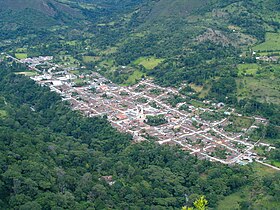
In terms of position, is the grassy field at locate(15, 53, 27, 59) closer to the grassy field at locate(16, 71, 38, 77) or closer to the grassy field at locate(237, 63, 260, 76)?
the grassy field at locate(16, 71, 38, 77)

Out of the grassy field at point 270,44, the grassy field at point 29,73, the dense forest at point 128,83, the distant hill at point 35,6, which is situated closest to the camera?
the dense forest at point 128,83

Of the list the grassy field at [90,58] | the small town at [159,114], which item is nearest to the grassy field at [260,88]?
the small town at [159,114]

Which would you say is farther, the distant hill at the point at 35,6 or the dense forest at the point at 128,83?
the distant hill at the point at 35,6

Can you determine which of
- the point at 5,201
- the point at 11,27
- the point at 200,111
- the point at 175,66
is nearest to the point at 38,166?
the point at 5,201

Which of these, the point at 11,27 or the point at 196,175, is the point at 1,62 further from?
the point at 196,175

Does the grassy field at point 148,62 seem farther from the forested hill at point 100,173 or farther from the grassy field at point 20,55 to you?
the forested hill at point 100,173

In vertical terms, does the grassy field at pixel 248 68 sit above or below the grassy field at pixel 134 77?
above
